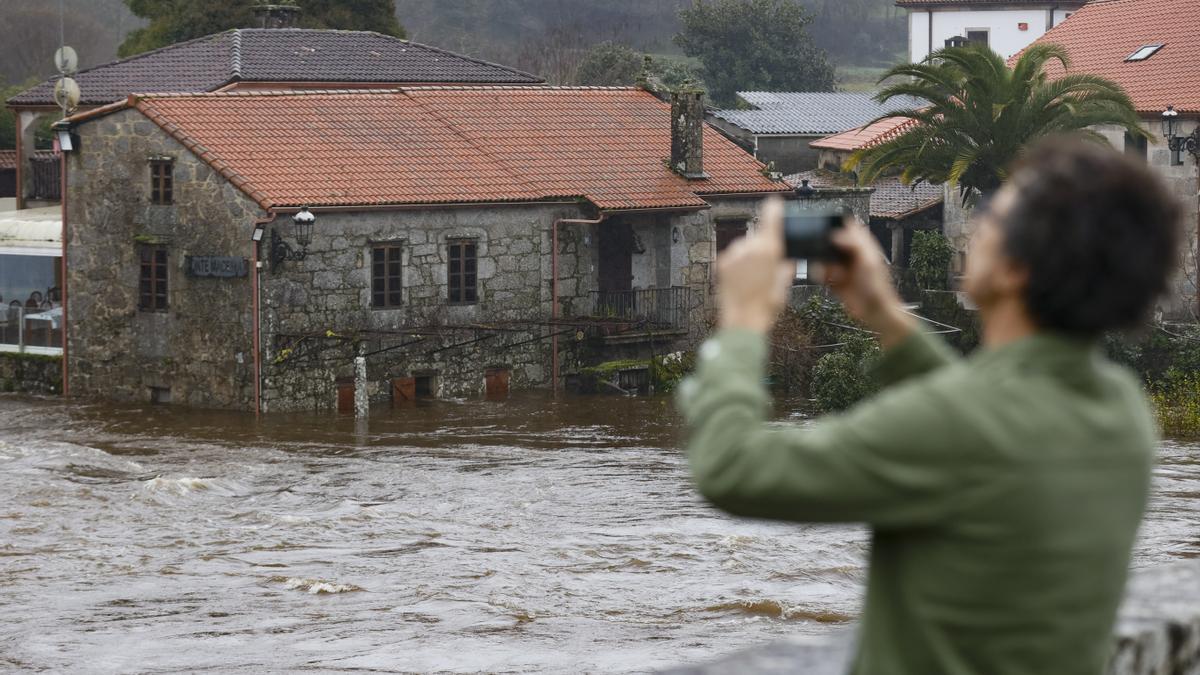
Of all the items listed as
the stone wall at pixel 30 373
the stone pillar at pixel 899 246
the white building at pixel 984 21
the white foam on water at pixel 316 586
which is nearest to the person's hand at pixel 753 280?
the white foam on water at pixel 316 586

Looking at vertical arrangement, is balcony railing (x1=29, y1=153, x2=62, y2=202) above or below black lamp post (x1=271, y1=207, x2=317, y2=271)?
above

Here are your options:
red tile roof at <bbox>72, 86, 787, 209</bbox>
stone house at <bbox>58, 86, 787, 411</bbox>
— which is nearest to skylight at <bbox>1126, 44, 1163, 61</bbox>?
red tile roof at <bbox>72, 86, 787, 209</bbox>

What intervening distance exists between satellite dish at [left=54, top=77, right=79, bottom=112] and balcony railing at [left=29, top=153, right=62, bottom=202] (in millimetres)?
1608

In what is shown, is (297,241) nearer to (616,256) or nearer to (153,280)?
(153,280)

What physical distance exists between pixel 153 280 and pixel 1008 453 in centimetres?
2573

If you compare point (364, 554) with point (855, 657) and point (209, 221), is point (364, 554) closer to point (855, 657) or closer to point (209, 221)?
point (209, 221)

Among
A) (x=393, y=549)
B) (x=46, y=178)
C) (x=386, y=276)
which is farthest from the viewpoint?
(x=46, y=178)

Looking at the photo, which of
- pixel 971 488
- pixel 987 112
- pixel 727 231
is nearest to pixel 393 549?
pixel 727 231

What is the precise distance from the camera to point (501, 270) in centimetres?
2834

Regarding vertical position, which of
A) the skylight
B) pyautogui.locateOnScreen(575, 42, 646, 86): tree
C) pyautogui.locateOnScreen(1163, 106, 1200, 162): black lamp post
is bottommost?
pyautogui.locateOnScreen(1163, 106, 1200, 162): black lamp post

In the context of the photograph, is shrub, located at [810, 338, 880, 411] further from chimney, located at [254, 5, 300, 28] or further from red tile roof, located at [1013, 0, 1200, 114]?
chimney, located at [254, 5, 300, 28]

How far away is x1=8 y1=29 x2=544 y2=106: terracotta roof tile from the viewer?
35.2 metres

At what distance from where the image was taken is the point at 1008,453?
2375 millimetres

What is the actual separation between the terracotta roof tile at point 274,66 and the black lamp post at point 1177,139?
13.3m
